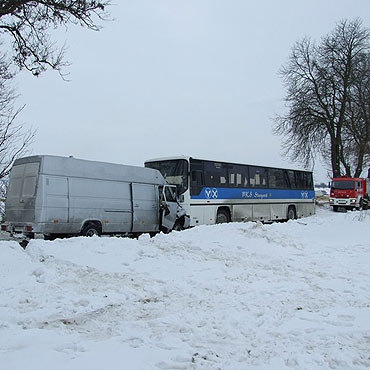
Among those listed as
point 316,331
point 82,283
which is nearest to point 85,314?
point 82,283

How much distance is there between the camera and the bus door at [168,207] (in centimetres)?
1697

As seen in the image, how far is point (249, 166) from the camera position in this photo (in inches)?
909

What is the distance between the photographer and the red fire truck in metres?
35.2

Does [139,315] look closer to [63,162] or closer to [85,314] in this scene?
[85,314]

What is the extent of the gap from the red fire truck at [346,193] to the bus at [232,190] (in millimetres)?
8898

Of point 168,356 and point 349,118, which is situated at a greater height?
point 349,118

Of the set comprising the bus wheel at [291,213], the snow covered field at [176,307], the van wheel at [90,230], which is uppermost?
the bus wheel at [291,213]

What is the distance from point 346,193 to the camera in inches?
1390

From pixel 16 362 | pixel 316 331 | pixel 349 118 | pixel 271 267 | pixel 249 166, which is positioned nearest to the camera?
pixel 16 362

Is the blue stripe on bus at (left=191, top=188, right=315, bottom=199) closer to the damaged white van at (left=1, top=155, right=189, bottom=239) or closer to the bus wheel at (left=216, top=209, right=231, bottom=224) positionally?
the bus wheel at (left=216, top=209, right=231, bottom=224)

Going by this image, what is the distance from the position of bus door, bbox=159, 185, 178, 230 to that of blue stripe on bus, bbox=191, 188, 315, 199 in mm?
1614

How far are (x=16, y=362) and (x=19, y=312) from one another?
4.70ft

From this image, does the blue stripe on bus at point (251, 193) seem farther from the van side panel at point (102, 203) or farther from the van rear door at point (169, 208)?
the van side panel at point (102, 203)

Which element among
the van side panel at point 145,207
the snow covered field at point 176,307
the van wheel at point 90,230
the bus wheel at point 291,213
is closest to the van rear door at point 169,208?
the van side panel at point 145,207
